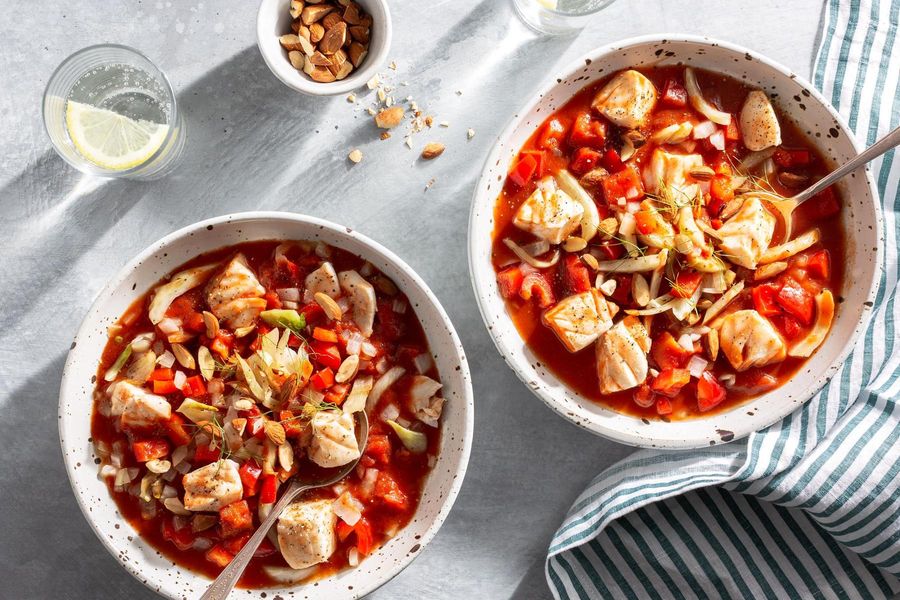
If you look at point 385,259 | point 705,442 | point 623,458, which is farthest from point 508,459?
point 385,259

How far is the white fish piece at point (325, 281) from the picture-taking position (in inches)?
129

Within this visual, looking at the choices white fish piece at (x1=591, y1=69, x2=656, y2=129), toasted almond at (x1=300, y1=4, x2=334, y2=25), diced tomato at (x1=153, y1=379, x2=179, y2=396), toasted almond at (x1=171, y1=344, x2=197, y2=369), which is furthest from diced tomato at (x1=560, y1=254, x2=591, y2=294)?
diced tomato at (x1=153, y1=379, x2=179, y2=396)

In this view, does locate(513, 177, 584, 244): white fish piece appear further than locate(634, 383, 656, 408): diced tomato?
No

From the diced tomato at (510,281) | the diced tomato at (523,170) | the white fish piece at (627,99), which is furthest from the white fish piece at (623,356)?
the white fish piece at (627,99)

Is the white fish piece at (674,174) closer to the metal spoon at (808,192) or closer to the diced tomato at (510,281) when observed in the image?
the metal spoon at (808,192)

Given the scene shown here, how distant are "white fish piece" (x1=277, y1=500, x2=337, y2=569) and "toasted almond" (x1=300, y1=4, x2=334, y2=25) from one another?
81.6 inches

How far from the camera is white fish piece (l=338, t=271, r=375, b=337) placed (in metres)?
3.28

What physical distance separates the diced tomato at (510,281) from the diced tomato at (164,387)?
1446mm

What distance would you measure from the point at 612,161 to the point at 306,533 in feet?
6.68

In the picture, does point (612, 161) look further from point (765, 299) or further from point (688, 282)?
point (765, 299)

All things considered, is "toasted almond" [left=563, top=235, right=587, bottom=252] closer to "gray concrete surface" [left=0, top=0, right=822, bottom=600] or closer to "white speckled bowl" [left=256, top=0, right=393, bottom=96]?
"gray concrete surface" [left=0, top=0, right=822, bottom=600]

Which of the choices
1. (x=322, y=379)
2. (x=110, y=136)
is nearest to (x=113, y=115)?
(x=110, y=136)

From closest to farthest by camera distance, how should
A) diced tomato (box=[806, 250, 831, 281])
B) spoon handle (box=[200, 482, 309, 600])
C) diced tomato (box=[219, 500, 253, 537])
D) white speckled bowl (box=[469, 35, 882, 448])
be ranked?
spoon handle (box=[200, 482, 309, 600])
diced tomato (box=[219, 500, 253, 537])
white speckled bowl (box=[469, 35, 882, 448])
diced tomato (box=[806, 250, 831, 281])

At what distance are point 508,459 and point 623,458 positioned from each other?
1.80 feet
